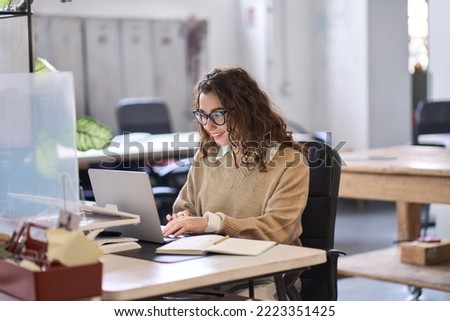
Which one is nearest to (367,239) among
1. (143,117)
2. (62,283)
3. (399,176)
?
(143,117)

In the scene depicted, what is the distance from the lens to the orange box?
6.30ft

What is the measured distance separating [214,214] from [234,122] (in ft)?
1.03

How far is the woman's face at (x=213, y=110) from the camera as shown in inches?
110

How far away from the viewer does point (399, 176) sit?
414cm

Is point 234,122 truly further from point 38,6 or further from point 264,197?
point 38,6

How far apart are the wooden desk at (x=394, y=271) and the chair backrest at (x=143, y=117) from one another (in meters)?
2.43

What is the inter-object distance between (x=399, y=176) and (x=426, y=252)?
46 cm

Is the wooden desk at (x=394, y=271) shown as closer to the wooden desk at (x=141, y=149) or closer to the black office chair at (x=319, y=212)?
the black office chair at (x=319, y=212)

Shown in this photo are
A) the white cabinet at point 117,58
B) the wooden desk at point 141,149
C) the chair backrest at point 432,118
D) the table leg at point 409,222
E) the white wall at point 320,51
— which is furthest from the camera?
the white wall at point 320,51

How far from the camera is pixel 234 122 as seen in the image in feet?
9.21

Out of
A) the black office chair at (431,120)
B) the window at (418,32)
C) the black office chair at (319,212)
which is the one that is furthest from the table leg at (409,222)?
the window at (418,32)

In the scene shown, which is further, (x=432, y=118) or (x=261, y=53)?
(x=261, y=53)

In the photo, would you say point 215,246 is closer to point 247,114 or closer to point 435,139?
point 247,114

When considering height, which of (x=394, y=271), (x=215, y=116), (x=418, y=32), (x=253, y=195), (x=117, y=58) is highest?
(x=418, y=32)
